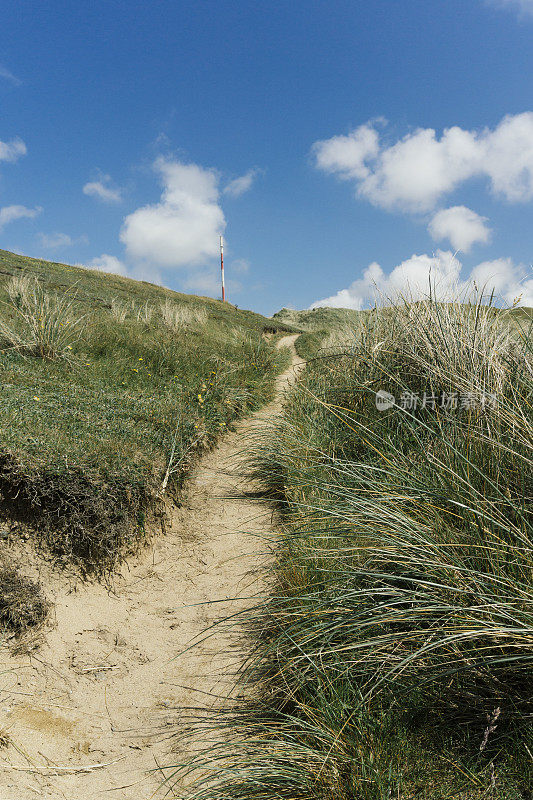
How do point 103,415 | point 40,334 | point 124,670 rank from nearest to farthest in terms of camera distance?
point 124,670
point 103,415
point 40,334

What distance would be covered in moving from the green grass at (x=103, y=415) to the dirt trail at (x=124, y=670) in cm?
35

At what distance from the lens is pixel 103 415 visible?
203 inches

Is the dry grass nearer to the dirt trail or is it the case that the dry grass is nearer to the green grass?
the dirt trail

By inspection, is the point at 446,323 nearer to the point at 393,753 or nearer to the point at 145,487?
the point at 145,487

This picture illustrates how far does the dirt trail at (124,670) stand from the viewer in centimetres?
232

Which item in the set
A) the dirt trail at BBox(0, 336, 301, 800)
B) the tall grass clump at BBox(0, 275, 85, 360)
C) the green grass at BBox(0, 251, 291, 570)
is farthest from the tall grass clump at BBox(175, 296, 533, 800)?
the tall grass clump at BBox(0, 275, 85, 360)

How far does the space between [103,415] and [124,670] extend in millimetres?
2772

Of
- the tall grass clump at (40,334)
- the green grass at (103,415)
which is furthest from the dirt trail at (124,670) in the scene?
the tall grass clump at (40,334)

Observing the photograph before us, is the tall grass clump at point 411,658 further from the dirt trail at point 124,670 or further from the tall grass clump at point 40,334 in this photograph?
the tall grass clump at point 40,334

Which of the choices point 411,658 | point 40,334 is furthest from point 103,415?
point 411,658

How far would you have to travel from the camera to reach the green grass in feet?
12.1

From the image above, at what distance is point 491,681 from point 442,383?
93.8 inches

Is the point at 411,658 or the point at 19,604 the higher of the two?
the point at 411,658

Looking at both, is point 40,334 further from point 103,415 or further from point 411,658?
point 411,658
